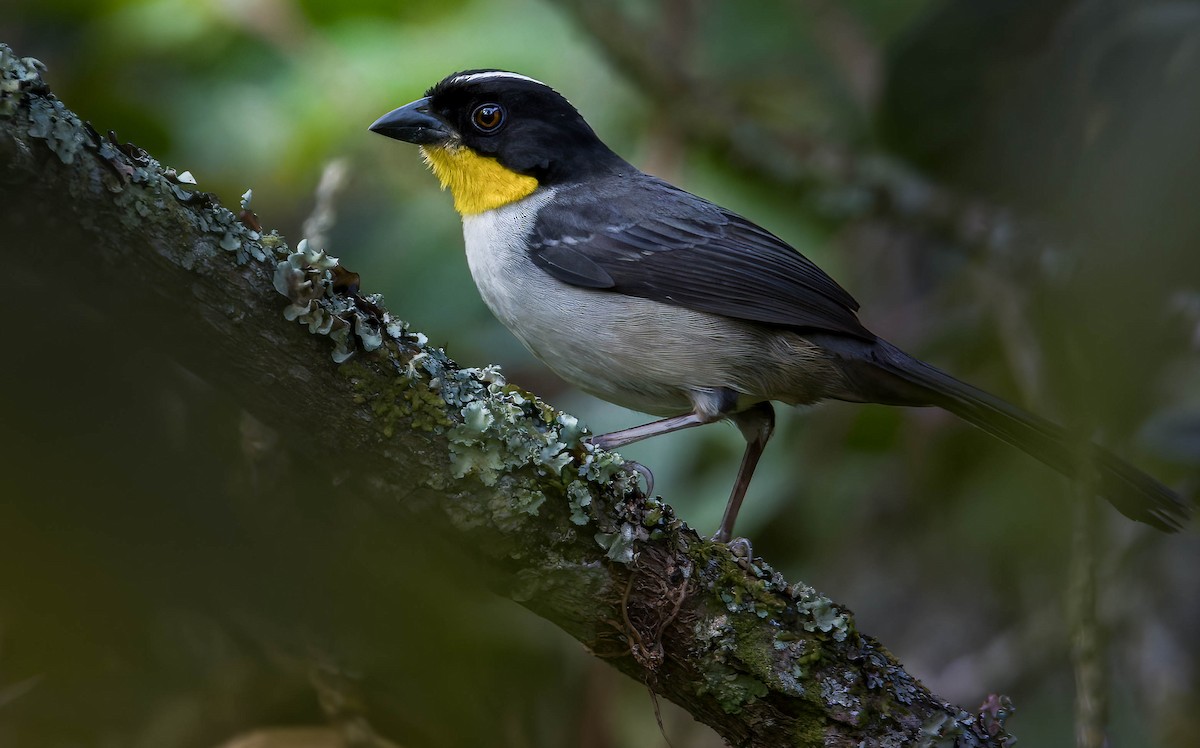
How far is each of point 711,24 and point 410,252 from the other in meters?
2.47

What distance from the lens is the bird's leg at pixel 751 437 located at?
371 centimetres

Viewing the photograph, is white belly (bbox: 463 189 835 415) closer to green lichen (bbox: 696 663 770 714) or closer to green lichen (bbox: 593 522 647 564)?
green lichen (bbox: 593 522 647 564)

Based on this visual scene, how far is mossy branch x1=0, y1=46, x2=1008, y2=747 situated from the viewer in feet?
5.39

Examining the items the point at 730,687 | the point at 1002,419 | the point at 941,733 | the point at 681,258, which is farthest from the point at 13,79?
the point at 1002,419

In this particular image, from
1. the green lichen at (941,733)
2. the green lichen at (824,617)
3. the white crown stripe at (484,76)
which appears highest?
the white crown stripe at (484,76)

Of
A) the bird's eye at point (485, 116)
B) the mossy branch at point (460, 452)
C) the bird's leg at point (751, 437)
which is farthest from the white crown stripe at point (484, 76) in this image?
the mossy branch at point (460, 452)

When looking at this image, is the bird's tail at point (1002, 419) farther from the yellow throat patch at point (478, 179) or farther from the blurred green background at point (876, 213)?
the yellow throat patch at point (478, 179)

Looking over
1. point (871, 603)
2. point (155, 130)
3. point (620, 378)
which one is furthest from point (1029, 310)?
point (155, 130)

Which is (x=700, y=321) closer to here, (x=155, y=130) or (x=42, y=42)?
(x=155, y=130)

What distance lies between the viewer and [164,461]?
973 millimetres

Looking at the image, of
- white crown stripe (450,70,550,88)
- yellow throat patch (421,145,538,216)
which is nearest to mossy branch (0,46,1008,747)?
yellow throat patch (421,145,538,216)

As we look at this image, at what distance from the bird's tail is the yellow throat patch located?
1508 mm

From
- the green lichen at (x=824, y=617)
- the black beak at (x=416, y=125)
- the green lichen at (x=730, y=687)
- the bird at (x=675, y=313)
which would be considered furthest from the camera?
the black beak at (x=416, y=125)

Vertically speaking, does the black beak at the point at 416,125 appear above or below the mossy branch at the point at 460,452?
above
